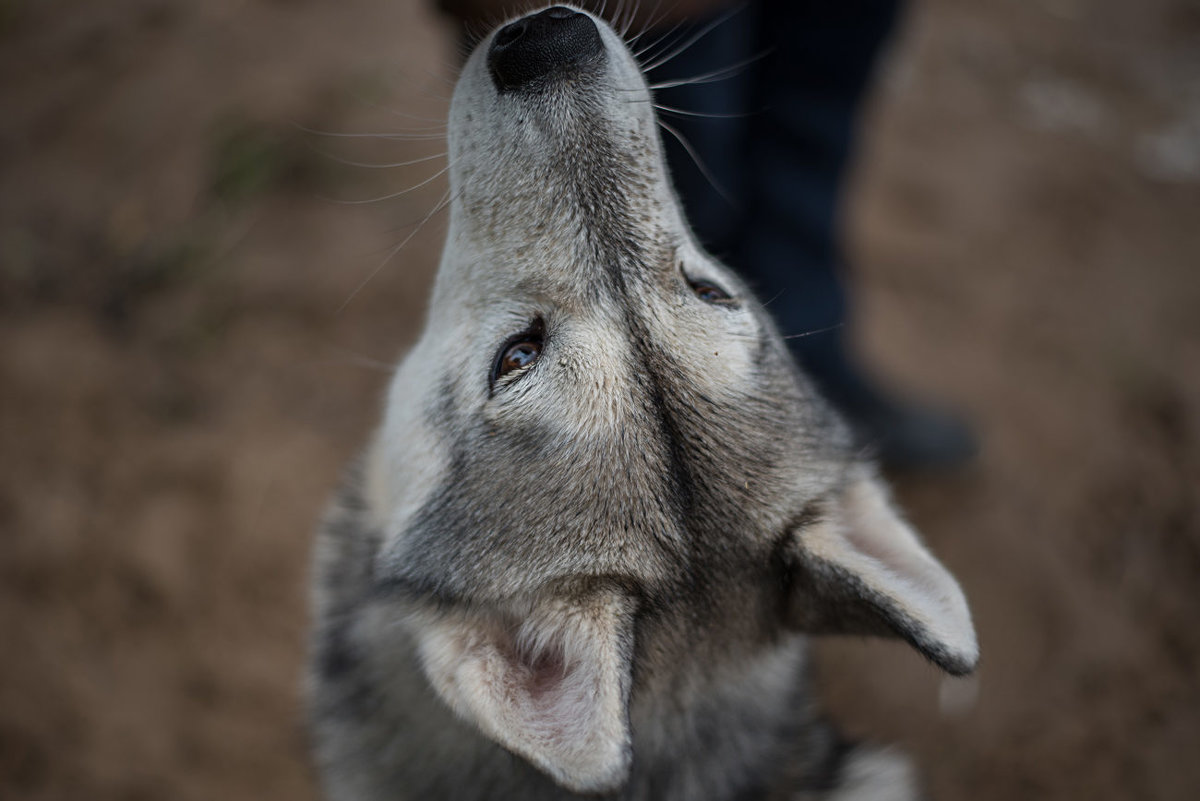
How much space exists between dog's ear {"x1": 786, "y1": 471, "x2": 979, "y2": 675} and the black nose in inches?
52.3

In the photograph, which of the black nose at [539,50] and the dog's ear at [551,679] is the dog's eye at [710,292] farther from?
the dog's ear at [551,679]

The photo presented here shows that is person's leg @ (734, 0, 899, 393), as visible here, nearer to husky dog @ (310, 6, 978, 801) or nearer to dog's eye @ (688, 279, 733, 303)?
dog's eye @ (688, 279, 733, 303)

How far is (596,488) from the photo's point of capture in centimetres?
177

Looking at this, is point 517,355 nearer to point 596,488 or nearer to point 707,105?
point 596,488

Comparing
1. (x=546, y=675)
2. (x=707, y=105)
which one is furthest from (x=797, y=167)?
(x=546, y=675)

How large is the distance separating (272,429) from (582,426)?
8.93 feet

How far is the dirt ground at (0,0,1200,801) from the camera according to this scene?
354 centimetres

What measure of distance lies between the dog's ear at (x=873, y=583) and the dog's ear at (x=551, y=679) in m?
0.51

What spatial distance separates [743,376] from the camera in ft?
6.45

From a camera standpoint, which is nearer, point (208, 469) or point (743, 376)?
point (743, 376)

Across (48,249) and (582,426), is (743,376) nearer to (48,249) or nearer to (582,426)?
(582,426)

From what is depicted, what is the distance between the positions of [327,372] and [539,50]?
2.67 m

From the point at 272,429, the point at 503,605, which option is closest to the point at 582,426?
the point at 503,605

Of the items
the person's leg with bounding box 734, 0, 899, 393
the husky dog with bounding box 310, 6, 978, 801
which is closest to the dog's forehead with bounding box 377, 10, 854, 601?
the husky dog with bounding box 310, 6, 978, 801
